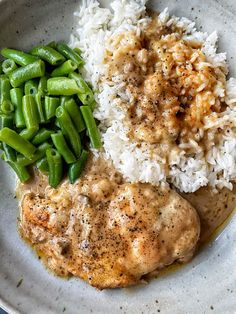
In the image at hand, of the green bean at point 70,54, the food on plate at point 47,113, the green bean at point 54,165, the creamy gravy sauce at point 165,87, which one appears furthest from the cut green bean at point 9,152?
the creamy gravy sauce at point 165,87

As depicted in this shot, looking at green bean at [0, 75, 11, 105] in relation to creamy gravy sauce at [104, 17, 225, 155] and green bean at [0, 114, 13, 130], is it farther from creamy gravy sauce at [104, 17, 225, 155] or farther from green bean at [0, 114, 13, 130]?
creamy gravy sauce at [104, 17, 225, 155]

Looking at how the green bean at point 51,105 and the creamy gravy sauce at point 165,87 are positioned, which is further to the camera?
the green bean at point 51,105

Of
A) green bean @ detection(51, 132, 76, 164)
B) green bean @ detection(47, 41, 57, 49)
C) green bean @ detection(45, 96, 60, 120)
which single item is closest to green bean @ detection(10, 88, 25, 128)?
green bean @ detection(45, 96, 60, 120)

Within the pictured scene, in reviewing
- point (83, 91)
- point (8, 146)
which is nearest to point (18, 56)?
point (83, 91)

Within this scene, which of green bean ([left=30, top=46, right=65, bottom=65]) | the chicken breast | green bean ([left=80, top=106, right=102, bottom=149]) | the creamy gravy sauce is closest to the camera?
the chicken breast

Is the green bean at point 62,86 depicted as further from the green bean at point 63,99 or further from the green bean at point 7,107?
the green bean at point 7,107

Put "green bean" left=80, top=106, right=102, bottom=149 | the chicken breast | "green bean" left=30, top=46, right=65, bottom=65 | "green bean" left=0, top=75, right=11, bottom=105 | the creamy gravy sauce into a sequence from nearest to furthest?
1. the chicken breast
2. the creamy gravy sauce
3. "green bean" left=80, top=106, right=102, bottom=149
4. "green bean" left=30, top=46, right=65, bottom=65
5. "green bean" left=0, top=75, right=11, bottom=105
